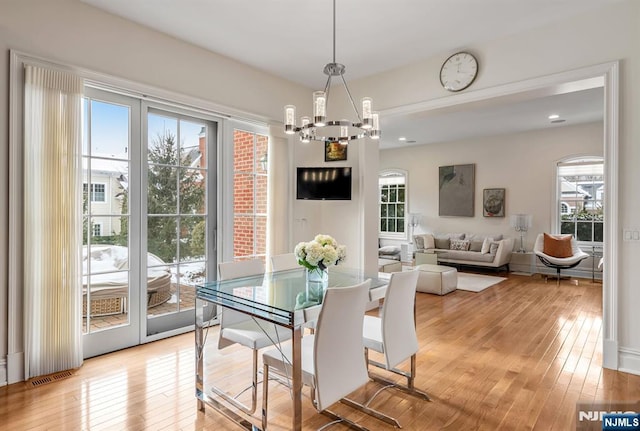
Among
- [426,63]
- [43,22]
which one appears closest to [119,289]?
[43,22]

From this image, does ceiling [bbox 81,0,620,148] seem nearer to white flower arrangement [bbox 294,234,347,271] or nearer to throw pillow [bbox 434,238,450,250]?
white flower arrangement [bbox 294,234,347,271]

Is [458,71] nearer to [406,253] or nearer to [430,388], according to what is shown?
[430,388]

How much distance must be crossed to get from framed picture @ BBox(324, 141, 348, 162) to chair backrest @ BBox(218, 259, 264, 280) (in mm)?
2133

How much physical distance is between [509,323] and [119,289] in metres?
4.17

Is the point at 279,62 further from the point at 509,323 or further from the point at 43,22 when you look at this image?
the point at 509,323

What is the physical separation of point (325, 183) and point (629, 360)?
334 cm

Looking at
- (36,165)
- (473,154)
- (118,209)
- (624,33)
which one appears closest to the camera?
(36,165)

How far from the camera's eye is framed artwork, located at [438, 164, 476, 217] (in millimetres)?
8453

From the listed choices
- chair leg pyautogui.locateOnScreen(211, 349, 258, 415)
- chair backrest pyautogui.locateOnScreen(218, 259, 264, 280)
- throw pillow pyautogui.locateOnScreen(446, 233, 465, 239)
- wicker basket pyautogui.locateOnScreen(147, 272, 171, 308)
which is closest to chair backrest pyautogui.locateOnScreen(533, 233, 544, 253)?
throw pillow pyautogui.locateOnScreen(446, 233, 465, 239)

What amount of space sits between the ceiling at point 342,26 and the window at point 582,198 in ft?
15.0

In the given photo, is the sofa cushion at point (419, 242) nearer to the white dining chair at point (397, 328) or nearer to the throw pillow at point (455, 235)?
the throw pillow at point (455, 235)

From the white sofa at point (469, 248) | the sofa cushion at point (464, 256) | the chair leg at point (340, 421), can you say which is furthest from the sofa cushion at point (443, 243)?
the chair leg at point (340, 421)

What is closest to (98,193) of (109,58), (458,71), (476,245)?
(109,58)

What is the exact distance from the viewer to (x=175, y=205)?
3.74 metres
